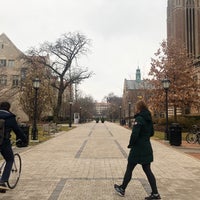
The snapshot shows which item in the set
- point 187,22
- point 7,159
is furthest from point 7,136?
point 187,22

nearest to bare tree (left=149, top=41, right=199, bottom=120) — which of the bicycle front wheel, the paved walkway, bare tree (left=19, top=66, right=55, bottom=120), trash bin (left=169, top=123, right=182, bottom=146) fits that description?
bare tree (left=19, top=66, right=55, bottom=120)

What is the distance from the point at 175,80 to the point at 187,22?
44288mm

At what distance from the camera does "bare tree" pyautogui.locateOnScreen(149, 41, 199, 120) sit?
39.4m

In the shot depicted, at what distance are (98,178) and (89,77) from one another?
123 feet

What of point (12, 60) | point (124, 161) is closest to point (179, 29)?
point (12, 60)

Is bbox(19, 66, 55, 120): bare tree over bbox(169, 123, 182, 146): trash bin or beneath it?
over

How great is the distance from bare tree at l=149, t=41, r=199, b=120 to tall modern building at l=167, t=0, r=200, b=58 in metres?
37.6

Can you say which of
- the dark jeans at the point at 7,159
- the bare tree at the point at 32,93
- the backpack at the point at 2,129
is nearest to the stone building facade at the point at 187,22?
the bare tree at the point at 32,93

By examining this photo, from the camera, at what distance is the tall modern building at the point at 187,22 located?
78.1 m

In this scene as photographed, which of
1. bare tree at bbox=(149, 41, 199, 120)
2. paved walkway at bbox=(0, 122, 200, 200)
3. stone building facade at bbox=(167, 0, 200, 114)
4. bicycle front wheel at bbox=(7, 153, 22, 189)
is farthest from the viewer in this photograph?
stone building facade at bbox=(167, 0, 200, 114)

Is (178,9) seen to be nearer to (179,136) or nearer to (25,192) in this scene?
(179,136)

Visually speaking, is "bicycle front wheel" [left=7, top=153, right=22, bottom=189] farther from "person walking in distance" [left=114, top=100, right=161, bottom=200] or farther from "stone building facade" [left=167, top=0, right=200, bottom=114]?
"stone building facade" [left=167, top=0, right=200, bottom=114]

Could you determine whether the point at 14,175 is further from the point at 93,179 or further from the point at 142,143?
the point at 142,143

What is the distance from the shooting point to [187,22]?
263 feet
